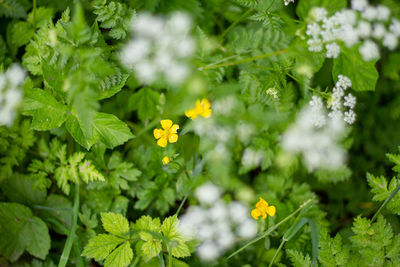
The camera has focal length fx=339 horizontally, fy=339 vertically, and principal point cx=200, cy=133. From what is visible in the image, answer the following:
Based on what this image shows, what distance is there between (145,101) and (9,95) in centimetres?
98

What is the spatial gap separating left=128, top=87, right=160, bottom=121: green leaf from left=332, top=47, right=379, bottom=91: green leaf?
1.37 m

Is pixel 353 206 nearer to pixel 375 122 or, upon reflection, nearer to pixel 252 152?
pixel 375 122

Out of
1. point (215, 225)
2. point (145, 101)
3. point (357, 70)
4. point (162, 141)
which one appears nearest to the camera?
point (162, 141)

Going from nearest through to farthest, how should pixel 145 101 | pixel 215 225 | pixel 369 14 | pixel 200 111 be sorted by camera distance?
pixel 369 14 < pixel 200 111 < pixel 215 225 < pixel 145 101

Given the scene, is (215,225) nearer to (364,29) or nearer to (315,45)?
(315,45)

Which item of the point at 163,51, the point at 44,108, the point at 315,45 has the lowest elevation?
the point at 44,108

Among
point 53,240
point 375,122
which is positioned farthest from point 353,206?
point 53,240

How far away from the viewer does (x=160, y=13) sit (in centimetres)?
287

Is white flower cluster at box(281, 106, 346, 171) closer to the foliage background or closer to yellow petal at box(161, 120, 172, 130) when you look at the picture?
the foliage background

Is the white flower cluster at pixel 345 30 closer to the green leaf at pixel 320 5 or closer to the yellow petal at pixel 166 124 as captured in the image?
the green leaf at pixel 320 5

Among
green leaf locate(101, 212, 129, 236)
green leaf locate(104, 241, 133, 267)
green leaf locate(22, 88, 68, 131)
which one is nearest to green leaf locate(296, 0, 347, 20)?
green leaf locate(22, 88, 68, 131)

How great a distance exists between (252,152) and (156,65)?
114 cm

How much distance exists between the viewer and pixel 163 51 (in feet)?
6.22

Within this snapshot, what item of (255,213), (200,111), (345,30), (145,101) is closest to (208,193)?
(255,213)
